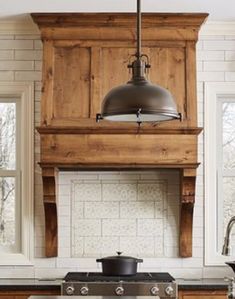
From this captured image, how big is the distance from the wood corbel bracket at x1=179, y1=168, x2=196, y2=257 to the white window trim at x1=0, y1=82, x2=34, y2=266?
1247 millimetres

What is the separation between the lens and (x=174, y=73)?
5.07 m

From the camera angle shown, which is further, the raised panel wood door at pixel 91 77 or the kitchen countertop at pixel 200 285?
the raised panel wood door at pixel 91 77

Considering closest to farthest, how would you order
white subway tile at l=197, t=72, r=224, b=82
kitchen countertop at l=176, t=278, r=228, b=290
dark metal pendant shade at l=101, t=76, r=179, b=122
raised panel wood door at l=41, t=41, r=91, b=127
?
dark metal pendant shade at l=101, t=76, r=179, b=122 → kitchen countertop at l=176, t=278, r=228, b=290 → raised panel wood door at l=41, t=41, r=91, b=127 → white subway tile at l=197, t=72, r=224, b=82

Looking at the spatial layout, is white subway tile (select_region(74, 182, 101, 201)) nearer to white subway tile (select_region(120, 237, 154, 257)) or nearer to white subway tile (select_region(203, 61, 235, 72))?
white subway tile (select_region(120, 237, 154, 257))

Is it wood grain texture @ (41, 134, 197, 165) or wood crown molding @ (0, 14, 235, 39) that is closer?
wood grain texture @ (41, 134, 197, 165)

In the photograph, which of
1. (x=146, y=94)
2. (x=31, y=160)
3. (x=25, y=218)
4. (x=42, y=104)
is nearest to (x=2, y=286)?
(x=25, y=218)

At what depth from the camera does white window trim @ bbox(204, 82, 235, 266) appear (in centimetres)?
532

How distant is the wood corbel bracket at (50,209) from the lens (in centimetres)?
502

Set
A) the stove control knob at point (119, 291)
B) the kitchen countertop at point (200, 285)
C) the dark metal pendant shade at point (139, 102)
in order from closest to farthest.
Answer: the dark metal pendant shade at point (139, 102) → the stove control knob at point (119, 291) → the kitchen countertop at point (200, 285)

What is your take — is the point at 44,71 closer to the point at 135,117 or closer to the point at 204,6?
the point at 204,6

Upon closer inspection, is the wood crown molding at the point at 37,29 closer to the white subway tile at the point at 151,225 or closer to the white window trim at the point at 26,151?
the white window trim at the point at 26,151

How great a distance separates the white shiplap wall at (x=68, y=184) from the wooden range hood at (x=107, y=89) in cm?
28

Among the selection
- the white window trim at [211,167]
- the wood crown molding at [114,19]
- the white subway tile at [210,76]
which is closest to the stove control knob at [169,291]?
the white window trim at [211,167]

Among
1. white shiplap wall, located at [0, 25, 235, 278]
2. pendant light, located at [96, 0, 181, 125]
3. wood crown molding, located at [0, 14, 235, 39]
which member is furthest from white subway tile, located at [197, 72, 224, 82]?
pendant light, located at [96, 0, 181, 125]
